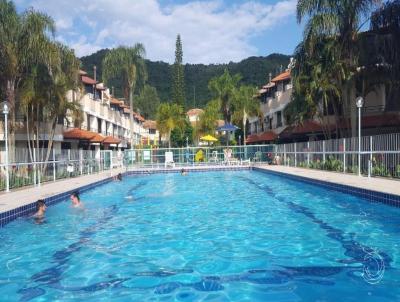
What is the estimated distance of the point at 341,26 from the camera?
65.1ft

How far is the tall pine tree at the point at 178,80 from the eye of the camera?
60.6 m

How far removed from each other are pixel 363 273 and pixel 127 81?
33337 mm

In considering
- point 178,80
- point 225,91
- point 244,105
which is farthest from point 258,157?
point 178,80

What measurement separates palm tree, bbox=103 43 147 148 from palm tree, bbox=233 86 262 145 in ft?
34.2

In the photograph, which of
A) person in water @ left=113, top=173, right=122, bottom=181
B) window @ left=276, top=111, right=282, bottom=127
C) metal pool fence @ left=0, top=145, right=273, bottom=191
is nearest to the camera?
metal pool fence @ left=0, top=145, right=273, bottom=191

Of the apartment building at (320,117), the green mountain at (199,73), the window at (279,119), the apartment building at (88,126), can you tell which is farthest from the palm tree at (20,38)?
the green mountain at (199,73)

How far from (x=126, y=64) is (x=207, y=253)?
102ft

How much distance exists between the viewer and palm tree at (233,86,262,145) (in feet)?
134

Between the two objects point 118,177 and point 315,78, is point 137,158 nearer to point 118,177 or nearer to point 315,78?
point 118,177

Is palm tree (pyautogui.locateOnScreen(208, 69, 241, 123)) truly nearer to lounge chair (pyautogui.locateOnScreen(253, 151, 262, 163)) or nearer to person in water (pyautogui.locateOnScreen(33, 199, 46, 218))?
lounge chair (pyautogui.locateOnScreen(253, 151, 262, 163))

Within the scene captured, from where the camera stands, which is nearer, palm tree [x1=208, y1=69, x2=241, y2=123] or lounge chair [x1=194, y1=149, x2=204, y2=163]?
lounge chair [x1=194, y1=149, x2=204, y2=163]

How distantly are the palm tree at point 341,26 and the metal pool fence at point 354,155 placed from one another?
1.78 m

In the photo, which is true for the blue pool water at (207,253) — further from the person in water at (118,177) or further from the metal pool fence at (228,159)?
the person in water at (118,177)

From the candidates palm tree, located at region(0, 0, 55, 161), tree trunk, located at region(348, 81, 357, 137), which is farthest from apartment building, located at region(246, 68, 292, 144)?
palm tree, located at region(0, 0, 55, 161)
